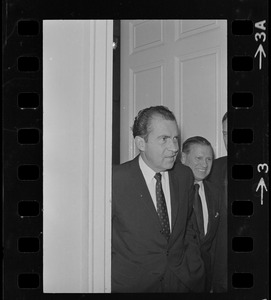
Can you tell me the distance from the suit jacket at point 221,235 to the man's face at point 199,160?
2 cm

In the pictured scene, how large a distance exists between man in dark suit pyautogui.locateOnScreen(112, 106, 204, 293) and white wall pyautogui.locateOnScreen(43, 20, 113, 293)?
47 mm

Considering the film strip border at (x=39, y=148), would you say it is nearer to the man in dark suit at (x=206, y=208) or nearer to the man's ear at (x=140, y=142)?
the man in dark suit at (x=206, y=208)

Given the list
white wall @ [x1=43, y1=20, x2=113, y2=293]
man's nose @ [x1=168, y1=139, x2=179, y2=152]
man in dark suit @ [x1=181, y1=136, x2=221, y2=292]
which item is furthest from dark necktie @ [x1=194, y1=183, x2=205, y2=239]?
white wall @ [x1=43, y1=20, x2=113, y2=293]

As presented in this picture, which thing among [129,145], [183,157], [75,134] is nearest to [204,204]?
[183,157]

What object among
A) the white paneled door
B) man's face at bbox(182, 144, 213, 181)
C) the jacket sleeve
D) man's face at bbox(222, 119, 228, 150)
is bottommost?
the jacket sleeve

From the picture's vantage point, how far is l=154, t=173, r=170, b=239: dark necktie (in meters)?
1.63

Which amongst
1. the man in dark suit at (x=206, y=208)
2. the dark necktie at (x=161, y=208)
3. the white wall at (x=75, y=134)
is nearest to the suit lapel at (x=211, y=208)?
the man in dark suit at (x=206, y=208)

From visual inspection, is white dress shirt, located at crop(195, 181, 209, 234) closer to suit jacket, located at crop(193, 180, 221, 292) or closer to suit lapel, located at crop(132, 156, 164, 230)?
suit jacket, located at crop(193, 180, 221, 292)

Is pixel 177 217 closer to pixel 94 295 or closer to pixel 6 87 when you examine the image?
pixel 94 295

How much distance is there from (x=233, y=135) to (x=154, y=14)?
35 cm

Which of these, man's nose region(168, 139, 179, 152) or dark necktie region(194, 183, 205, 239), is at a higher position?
man's nose region(168, 139, 179, 152)

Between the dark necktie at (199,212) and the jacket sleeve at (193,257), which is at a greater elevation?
the dark necktie at (199,212)

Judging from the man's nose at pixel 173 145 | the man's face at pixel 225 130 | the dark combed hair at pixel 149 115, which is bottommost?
the man's nose at pixel 173 145

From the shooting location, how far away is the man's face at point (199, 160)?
1.63 m
